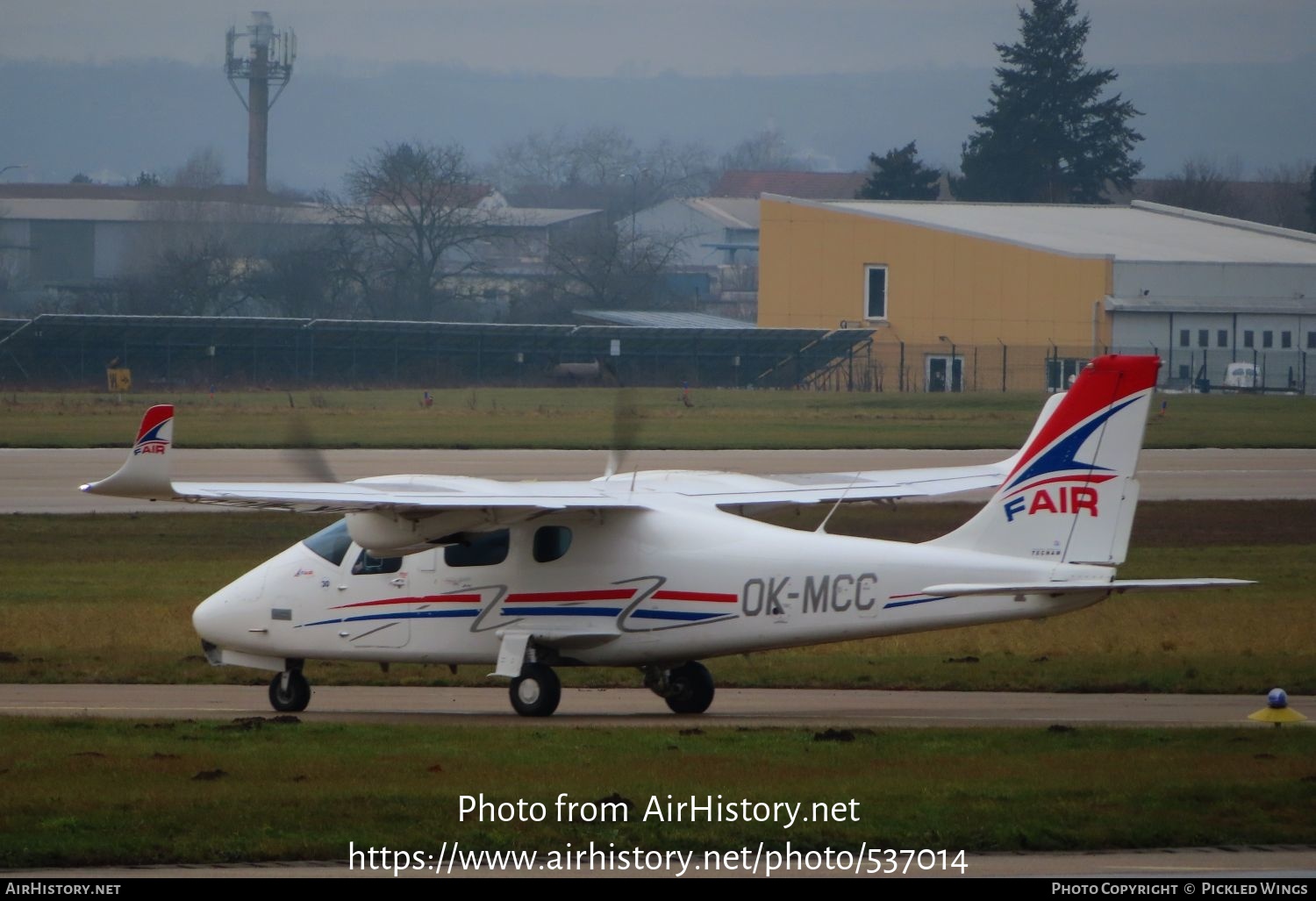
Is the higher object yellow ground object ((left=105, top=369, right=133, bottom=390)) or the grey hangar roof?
the grey hangar roof

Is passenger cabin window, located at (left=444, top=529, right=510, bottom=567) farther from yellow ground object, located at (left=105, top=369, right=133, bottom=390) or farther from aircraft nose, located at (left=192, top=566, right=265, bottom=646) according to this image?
yellow ground object, located at (left=105, top=369, right=133, bottom=390)

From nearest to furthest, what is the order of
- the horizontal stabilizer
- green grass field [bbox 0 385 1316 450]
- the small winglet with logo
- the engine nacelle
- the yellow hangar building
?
the small winglet with logo
the horizontal stabilizer
the engine nacelle
green grass field [bbox 0 385 1316 450]
the yellow hangar building

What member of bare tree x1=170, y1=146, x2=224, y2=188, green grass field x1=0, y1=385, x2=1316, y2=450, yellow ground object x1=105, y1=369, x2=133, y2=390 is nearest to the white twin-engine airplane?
green grass field x1=0, y1=385, x2=1316, y2=450

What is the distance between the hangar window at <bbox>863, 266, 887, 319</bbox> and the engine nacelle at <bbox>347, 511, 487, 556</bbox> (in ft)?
234

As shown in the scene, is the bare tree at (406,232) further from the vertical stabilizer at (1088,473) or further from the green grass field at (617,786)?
the green grass field at (617,786)

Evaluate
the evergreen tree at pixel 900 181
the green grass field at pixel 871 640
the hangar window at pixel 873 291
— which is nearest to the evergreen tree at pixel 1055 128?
the evergreen tree at pixel 900 181

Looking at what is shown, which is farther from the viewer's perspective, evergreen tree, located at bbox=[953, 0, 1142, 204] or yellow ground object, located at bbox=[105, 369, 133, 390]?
evergreen tree, located at bbox=[953, 0, 1142, 204]

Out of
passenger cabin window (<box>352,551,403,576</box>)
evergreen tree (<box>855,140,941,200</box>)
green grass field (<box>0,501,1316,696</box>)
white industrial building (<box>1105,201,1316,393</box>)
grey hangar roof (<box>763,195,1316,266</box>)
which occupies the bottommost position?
green grass field (<box>0,501,1316,696</box>)

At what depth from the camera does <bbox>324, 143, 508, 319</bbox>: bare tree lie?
10994cm

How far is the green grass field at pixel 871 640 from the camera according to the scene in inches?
809

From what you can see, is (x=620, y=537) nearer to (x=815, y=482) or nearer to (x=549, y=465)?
(x=815, y=482)

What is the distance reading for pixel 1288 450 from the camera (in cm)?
5491

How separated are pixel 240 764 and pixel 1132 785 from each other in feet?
21.7

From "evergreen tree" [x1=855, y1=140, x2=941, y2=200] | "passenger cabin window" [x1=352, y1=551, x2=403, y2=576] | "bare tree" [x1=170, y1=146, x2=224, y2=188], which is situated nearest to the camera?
"passenger cabin window" [x1=352, y1=551, x2=403, y2=576]
